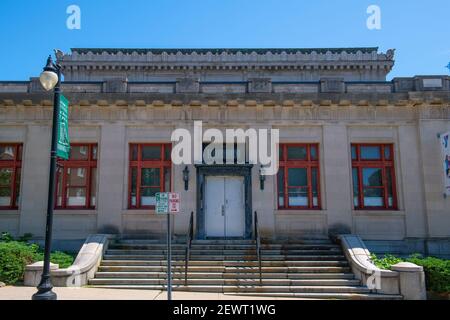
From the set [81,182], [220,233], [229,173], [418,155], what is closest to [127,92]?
[81,182]

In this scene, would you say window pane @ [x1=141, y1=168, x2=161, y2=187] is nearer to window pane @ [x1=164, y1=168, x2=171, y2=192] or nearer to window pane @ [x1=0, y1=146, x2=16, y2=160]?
window pane @ [x1=164, y1=168, x2=171, y2=192]

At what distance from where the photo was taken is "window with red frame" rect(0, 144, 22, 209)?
16.0m

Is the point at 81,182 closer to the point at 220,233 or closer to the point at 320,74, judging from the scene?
the point at 220,233

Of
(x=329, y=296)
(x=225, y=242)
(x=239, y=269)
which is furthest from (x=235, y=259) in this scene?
(x=329, y=296)

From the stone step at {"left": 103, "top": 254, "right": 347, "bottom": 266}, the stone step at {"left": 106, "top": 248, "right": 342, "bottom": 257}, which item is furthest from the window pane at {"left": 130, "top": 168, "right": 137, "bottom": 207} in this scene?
the stone step at {"left": 103, "top": 254, "right": 347, "bottom": 266}

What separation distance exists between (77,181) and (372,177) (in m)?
11.9

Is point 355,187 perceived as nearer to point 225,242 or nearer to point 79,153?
point 225,242

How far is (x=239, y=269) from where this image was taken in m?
12.7

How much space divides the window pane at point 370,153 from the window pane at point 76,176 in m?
11.4

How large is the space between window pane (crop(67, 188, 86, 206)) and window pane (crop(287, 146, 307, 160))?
8438 mm

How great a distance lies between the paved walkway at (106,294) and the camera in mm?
10062

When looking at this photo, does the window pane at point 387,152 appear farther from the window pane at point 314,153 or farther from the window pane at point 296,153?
the window pane at point 296,153

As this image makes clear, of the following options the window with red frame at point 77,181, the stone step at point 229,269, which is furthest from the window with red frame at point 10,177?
the stone step at point 229,269
